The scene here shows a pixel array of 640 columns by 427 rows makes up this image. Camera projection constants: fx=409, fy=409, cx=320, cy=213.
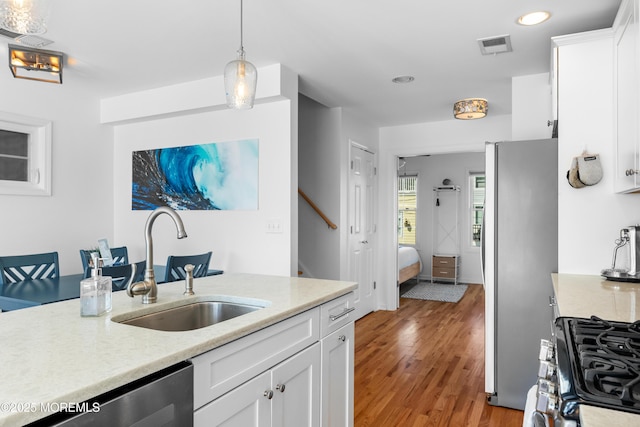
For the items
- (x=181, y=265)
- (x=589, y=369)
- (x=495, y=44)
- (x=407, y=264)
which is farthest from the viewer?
(x=407, y=264)

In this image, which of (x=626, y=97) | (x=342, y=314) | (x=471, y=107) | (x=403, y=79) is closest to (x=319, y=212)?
(x=403, y=79)

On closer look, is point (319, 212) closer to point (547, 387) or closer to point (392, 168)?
point (392, 168)

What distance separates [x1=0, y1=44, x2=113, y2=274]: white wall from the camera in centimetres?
362

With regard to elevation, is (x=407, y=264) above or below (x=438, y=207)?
below

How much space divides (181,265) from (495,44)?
272cm

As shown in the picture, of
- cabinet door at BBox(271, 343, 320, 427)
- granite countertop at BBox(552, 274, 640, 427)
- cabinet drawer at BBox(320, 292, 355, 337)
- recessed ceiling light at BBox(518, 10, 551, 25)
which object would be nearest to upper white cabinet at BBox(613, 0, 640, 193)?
recessed ceiling light at BBox(518, 10, 551, 25)

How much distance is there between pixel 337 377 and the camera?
6.32 ft

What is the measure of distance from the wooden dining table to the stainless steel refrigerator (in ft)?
8.08

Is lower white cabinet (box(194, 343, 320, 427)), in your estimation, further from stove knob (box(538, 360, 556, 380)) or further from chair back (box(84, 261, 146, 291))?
chair back (box(84, 261, 146, 291))

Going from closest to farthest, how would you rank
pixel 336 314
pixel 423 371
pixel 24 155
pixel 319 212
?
pixel 336 314 → pixel 423 371 → pixel 24 155 → pixel 319 212

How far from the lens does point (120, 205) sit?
178 inches

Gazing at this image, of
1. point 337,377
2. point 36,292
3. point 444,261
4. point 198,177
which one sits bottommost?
point 444,261

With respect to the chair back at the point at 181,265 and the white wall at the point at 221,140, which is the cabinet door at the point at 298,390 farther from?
the white wall at the point at 221,140

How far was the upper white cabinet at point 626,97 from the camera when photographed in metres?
1.79
